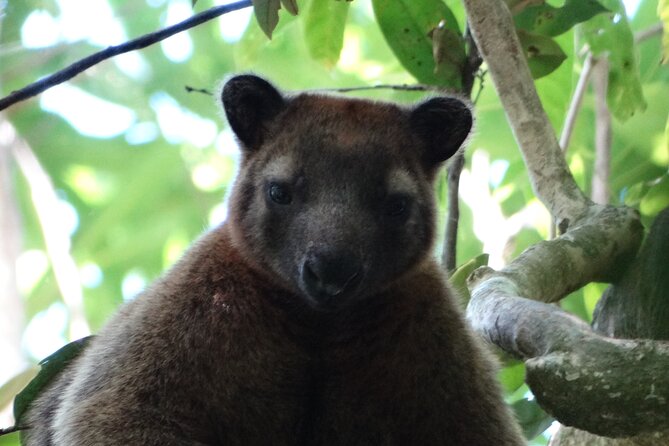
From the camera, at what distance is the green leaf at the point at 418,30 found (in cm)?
512

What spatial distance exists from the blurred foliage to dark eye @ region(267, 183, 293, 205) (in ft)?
2.21

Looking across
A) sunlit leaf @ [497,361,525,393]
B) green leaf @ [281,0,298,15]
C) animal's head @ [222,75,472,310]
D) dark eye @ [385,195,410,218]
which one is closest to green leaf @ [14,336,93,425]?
animal's head @ [222,75,472,310]

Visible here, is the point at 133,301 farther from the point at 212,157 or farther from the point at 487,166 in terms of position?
the point at 212,157

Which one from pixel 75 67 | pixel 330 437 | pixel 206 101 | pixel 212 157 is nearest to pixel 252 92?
pixel 75 67

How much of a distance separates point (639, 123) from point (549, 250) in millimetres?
2322

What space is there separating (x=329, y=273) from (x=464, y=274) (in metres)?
1.34

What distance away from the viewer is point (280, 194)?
4238 millimetres

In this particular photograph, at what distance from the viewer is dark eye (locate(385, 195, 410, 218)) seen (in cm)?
424

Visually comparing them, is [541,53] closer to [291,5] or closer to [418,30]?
[418,30]

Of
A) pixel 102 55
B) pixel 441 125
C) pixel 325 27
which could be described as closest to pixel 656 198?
pixel 441 125

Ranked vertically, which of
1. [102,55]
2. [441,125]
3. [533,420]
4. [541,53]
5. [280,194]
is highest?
[102,55]

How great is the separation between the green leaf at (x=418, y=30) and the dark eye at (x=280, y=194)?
1.30m

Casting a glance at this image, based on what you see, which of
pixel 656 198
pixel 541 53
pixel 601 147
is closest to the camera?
pixel 656 198

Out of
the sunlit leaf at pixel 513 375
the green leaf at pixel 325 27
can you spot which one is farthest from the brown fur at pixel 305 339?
the green leaf at pixel 325 27
